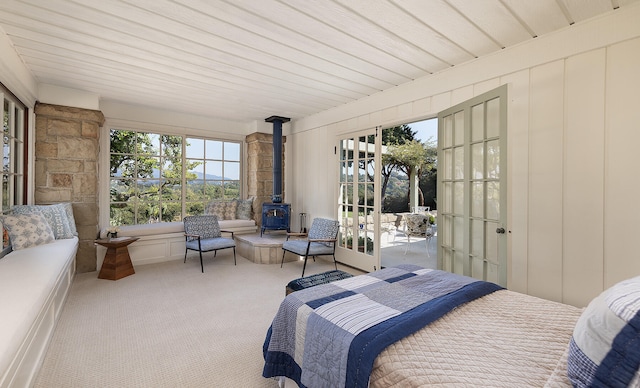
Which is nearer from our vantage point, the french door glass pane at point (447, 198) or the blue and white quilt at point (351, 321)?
the blue and white quilt at point (351, 321)

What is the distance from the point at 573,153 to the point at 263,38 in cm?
289

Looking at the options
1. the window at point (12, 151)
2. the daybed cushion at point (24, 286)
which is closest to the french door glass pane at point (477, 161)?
the daybed cushion at point (24, 286)

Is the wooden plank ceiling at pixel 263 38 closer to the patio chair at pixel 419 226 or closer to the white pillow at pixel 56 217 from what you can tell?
the white pillow at pixel 56 217

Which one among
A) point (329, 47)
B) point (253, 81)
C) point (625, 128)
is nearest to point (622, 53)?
point (625, 128)

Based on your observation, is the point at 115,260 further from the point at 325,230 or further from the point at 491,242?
the point at 491,242

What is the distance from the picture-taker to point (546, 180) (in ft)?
8.29

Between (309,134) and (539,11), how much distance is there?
12.7 ft

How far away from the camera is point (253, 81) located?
12.1 feet

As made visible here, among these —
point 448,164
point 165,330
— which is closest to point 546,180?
point 448,164

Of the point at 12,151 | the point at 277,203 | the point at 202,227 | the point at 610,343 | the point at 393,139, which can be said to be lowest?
the point at 202,227

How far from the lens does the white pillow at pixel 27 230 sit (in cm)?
281

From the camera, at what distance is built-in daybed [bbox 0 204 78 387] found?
1.40 m

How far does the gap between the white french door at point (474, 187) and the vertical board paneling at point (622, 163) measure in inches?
28.4

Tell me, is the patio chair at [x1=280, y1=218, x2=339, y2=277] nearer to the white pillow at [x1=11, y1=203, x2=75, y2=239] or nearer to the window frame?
the window frame
